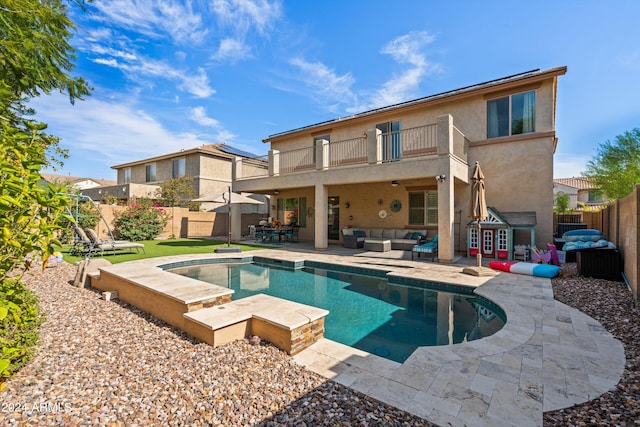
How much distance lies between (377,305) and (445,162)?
6167 millimetres

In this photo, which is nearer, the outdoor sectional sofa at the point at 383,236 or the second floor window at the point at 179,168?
the outdoor sectional sofa at the point at 383,236

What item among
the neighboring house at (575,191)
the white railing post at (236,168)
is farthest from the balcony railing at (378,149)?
the neighboring house at (575,191)

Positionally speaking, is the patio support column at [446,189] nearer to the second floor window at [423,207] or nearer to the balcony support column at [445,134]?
the balcony support column at [445,134]

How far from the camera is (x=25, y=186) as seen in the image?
234 centimetres

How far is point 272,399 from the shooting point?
9.51 feet

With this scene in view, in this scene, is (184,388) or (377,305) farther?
(377,305)

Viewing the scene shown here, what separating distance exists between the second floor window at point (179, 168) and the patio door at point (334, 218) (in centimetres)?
1447

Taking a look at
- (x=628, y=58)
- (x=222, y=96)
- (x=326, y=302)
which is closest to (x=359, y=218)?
(x=326, y=302)

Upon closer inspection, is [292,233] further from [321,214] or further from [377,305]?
[377,305]

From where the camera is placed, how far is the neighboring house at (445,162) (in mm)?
11055

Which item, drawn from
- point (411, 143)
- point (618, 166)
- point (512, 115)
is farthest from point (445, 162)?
point (618, 166)

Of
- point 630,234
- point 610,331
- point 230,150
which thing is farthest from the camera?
point 230,150

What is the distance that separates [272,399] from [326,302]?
4.33 metres

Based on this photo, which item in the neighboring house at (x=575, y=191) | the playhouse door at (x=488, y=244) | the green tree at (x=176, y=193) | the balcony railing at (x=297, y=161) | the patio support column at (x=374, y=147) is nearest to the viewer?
the playhouse door at (x=488, y=244)
